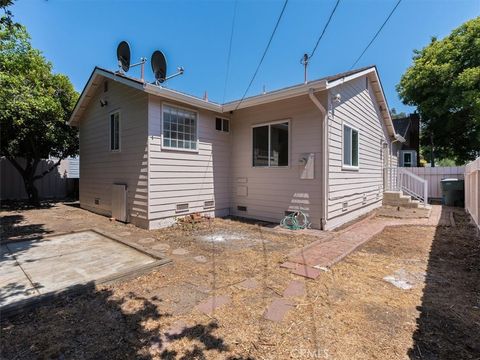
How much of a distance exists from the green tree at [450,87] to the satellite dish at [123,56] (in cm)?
1716

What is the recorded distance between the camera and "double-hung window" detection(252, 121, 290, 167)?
722 cm

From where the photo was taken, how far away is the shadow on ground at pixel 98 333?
2.10 m

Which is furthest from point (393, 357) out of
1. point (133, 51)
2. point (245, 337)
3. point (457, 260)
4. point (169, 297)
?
point (133, 51)

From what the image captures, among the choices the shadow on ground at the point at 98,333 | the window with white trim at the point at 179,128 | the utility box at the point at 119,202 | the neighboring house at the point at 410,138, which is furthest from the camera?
the neighboring house at the point at 410,138

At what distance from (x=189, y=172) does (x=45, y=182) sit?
448 inches

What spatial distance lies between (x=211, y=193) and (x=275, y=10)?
5073 millimetres

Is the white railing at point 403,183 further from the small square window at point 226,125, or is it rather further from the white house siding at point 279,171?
the small square window at point 226,125

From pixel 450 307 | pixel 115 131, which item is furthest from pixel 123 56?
pixel 450 307

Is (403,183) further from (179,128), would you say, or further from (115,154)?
(115,154)

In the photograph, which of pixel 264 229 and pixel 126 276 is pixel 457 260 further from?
pixel 126 276

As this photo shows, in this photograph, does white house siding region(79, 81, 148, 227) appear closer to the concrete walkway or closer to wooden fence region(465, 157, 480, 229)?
the concrete walkway

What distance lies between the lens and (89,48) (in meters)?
9.63

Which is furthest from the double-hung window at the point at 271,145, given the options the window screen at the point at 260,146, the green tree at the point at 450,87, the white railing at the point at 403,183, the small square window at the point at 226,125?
the green tree at the point at 450,87

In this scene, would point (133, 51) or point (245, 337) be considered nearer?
point (245, 337)
